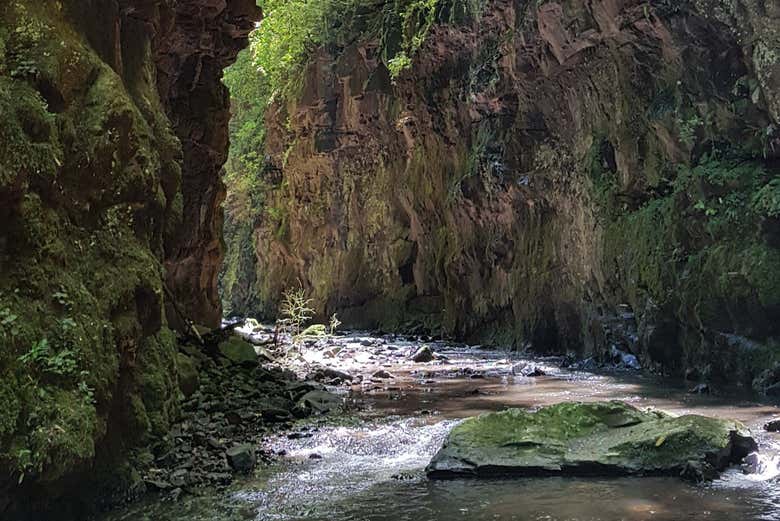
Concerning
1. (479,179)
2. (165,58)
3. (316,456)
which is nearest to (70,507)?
(316,456)

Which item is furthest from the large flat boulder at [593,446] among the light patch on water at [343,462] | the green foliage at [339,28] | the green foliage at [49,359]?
the green foliage at [339,28]

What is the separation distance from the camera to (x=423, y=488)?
5.96 meters

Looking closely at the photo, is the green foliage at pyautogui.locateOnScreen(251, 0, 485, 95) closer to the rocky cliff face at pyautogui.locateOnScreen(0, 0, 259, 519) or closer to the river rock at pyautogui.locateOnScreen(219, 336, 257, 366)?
the river rock at pyautogui.locateOnScreen(219, 336, 257, 366)

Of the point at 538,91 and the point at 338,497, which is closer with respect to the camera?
the point at 338,497

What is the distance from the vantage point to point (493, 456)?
6434mm

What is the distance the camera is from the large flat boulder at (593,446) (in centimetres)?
610

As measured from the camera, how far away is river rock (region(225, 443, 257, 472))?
6.36 meters

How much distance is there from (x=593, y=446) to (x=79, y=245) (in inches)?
183

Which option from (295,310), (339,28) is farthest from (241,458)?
(339,28)

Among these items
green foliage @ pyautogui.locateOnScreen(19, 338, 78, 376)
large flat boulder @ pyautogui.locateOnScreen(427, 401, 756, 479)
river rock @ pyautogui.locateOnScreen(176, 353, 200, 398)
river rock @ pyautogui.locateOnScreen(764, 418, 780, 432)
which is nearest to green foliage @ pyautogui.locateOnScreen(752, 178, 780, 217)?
river rock @ pyautogui.locateOnScreen(764, 418, 780, 432)

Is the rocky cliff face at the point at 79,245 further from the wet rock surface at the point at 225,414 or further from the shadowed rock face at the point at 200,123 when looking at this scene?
the shadowed rock face at the point at 200,123

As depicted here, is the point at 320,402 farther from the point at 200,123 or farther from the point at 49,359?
the point at 200,123

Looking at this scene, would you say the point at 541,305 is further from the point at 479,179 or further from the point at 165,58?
the point at 165,58

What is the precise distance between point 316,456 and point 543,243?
1160cm
